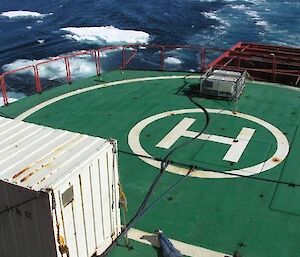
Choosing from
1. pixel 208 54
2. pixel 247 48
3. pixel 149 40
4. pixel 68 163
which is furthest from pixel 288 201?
pixel 149 40

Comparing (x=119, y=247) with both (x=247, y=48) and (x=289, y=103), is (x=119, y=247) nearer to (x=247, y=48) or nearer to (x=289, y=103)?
(x=289, y=103)

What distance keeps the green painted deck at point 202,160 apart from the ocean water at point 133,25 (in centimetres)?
2683

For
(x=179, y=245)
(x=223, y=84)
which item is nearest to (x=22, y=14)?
(x=223, y=84)

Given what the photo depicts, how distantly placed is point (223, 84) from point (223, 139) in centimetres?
432

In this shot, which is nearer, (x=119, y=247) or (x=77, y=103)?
(x=119, y=247)

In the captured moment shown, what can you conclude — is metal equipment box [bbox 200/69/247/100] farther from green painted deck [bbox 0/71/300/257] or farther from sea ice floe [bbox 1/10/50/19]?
sea ice floe [bbox 1/10/50/19]

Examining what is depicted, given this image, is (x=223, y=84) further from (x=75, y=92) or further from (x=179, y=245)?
(x=179, y=245)

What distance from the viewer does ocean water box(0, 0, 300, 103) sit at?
58219mm

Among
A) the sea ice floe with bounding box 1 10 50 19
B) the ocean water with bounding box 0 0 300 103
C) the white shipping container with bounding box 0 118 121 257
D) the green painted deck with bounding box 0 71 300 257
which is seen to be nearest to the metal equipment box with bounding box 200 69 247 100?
the green painted deck with bounding box 0 71 300 257

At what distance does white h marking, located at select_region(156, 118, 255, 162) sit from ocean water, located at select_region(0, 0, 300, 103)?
3144 cm

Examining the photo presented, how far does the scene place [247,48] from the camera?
28656 mm

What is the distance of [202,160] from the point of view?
15.0 m

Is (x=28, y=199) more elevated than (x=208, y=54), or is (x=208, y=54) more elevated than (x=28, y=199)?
(x=28, y=199)

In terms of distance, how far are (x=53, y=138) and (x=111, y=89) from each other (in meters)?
12.3
